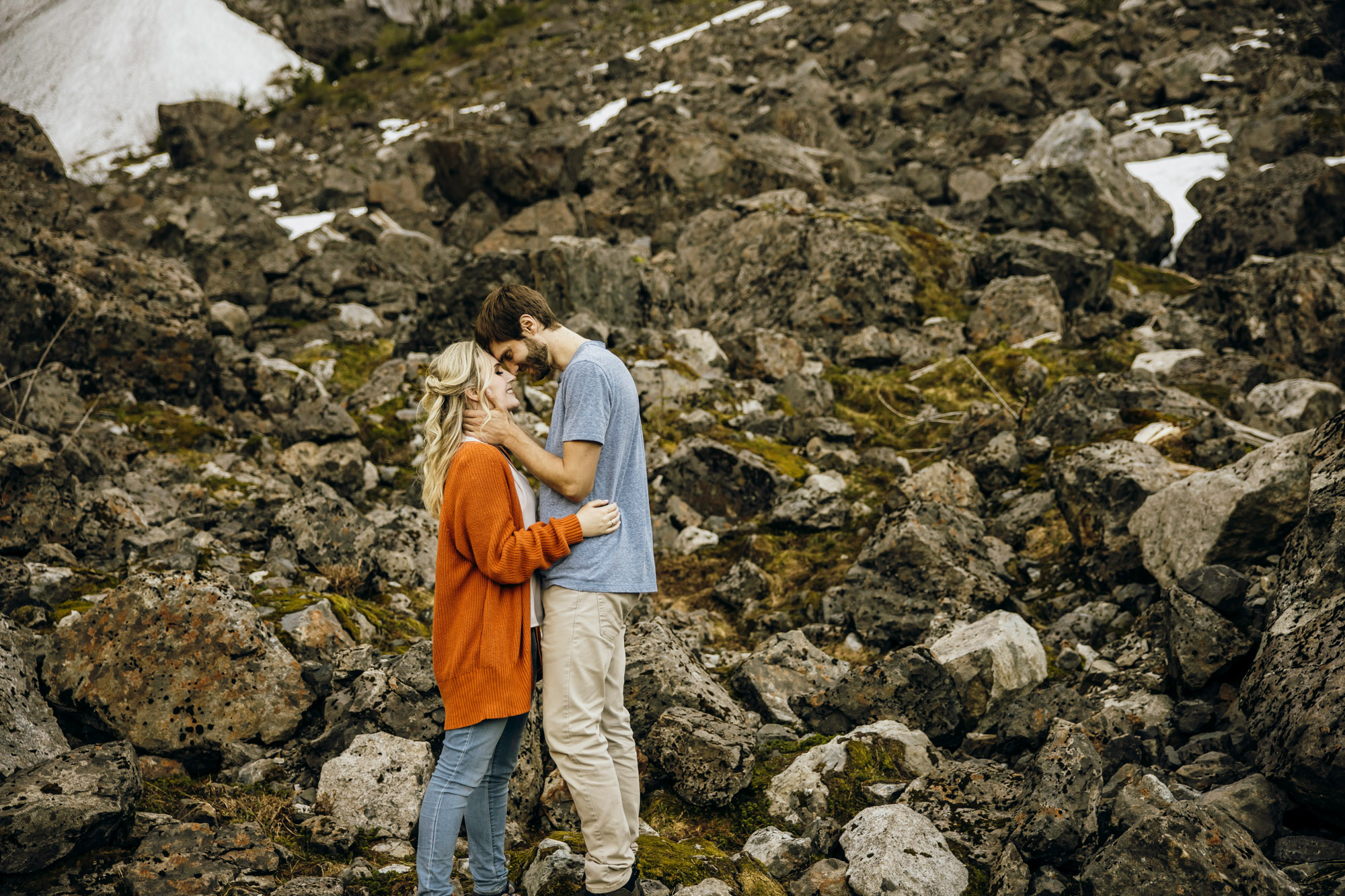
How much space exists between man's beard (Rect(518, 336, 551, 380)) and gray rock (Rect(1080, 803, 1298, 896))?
9.86 feet

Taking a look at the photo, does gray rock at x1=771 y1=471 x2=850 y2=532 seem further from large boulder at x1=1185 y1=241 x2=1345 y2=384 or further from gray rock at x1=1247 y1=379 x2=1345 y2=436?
large boulder at x1=1185 y1=241 x2=1345 y2=384

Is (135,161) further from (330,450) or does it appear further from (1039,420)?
(1039,420)

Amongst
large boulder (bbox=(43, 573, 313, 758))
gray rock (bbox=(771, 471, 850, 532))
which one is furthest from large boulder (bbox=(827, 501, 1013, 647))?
large boulder (bbox=(43, 573, 313, 758))

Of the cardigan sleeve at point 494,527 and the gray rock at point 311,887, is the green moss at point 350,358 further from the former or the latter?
the cardigan sleeve at point 494,527

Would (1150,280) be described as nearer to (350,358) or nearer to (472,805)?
(350,358)

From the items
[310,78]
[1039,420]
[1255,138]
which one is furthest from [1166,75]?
[310,78]

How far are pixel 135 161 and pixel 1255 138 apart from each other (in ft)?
110

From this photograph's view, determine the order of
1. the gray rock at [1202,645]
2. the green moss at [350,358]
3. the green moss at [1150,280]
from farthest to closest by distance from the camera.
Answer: the green moss at [1150,280] < the green moss at [350,358] < the gray rock at [1202,645]

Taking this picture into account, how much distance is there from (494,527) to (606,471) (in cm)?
52

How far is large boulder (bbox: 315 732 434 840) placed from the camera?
4.30m

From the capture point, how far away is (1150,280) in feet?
51.1

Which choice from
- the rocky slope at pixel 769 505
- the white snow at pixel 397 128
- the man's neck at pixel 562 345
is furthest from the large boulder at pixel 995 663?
the white snow at pixel 397 128

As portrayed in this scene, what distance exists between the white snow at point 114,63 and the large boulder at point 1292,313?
835 inches

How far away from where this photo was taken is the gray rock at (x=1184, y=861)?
10.2 ft
